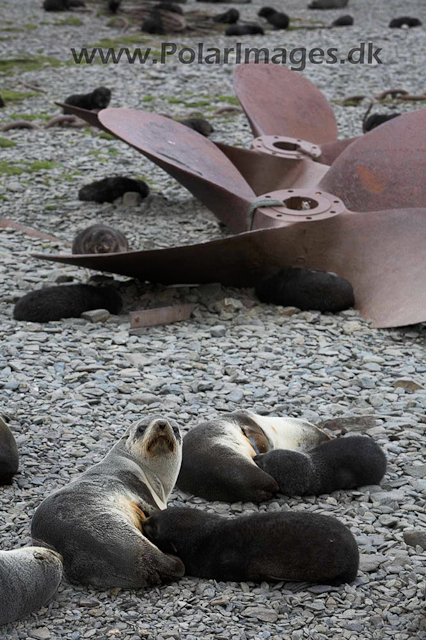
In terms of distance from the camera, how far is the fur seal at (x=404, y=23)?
20656 millimetres

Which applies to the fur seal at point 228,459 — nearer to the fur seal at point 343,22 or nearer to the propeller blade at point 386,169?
the propeller blade at point 386,169

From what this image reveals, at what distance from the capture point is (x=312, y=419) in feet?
17.6

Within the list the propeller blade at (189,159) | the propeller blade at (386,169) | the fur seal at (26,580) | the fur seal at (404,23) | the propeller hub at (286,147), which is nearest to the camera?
the fur seal at (26,580)

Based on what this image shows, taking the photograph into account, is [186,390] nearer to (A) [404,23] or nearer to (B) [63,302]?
(B) [63,302]

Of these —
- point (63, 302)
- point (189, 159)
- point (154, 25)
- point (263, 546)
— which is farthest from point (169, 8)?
point (263, 546)

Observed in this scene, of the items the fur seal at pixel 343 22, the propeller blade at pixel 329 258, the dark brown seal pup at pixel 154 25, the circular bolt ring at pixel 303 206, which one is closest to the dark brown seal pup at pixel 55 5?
the dark brown seal pup at pixel 154 25

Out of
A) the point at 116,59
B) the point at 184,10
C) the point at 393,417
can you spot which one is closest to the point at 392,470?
the point at 393,417

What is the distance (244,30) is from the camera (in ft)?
63.5

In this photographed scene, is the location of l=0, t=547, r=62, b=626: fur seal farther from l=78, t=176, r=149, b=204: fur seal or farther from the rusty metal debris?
l=78, t=176, r=149, b=204: fur seal

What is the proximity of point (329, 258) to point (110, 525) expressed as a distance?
4.05 meters

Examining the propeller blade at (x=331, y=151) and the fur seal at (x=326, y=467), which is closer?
the fur seal at (x=326, y=467)

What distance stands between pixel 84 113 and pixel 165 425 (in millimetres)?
5168

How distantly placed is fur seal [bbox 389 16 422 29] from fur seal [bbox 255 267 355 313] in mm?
14949

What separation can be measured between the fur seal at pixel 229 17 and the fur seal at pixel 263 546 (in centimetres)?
1796
